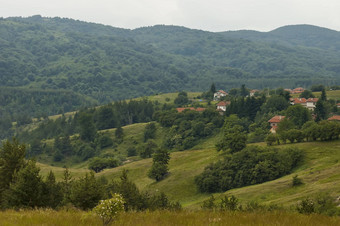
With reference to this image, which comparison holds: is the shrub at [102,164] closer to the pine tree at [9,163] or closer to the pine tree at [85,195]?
the pine tree at [9,163]

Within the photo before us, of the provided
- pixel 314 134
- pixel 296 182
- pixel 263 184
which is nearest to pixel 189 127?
pixel 314 134

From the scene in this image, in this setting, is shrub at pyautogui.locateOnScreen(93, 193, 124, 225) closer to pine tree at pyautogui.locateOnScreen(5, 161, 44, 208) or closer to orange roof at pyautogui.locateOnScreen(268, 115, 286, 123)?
pine tree at pyautogui.locateOnScreen(5, 161, 44, 208)

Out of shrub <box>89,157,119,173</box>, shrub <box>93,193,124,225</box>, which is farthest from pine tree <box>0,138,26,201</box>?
shrub <box>89,157,119,173</box>

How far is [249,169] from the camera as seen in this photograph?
9638 cm

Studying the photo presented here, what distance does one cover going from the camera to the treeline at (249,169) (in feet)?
307

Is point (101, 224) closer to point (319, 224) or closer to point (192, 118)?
point (319, 224)

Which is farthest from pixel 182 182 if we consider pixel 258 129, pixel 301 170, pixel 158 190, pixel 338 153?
pixel 258 129

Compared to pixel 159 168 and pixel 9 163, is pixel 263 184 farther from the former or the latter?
pixel 9 163

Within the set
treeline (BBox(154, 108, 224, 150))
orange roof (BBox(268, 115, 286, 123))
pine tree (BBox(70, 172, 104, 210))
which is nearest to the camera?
pine tree (BBox(70, 172, 104, 210))

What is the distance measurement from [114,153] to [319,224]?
546 ft

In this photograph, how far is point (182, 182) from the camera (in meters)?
104

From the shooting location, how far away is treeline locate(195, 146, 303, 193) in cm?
9344

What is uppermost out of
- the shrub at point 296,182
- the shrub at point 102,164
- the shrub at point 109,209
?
the shrub at point 109,209

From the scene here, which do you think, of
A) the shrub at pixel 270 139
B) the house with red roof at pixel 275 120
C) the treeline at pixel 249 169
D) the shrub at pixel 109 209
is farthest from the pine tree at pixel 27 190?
the house with red roof at pixel 275 120
